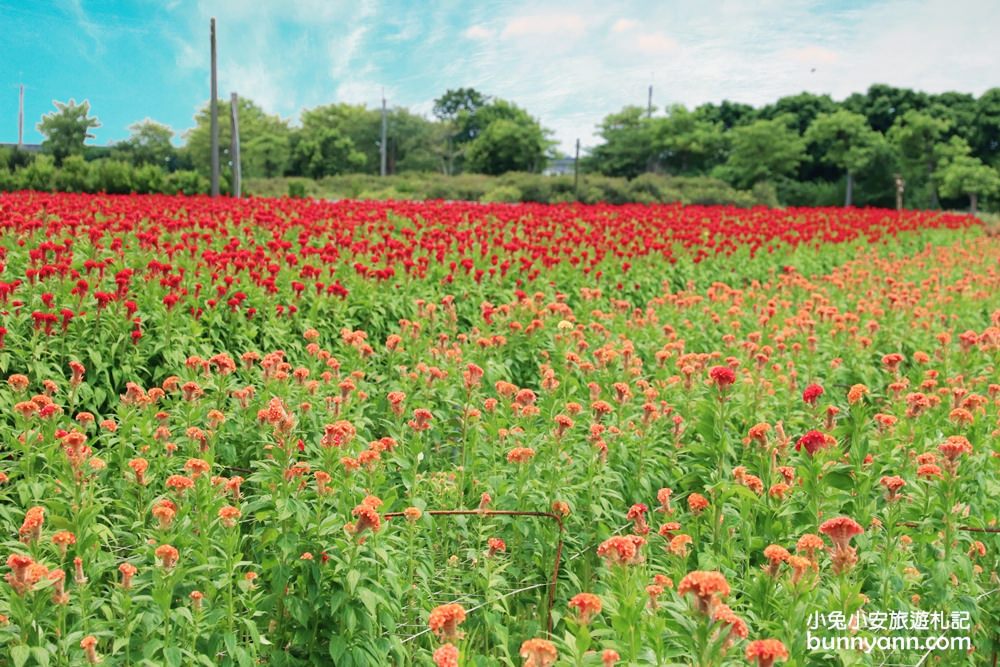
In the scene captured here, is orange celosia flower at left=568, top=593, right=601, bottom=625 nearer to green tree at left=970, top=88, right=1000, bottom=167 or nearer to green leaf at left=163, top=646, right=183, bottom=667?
green leaf at left=163, top=646, right=183, bottom=667

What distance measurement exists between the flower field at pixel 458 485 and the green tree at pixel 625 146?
51297mm

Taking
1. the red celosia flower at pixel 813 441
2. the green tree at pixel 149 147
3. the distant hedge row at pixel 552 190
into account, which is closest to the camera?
the red celosia flower at pixel 813 441

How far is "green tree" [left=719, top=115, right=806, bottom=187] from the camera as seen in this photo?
49.7 m

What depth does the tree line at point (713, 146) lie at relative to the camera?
155 ft

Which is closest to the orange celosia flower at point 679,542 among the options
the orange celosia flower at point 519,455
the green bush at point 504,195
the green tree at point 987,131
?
the orange celosia flower at point 519,455

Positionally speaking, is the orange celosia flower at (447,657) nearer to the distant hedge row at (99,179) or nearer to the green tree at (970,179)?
the distant hedge row at (99,179)

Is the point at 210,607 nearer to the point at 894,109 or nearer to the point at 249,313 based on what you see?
the point at 249,313

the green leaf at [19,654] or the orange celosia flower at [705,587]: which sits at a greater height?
the orange celosia flower at [705,587]

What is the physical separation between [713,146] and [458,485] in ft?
185

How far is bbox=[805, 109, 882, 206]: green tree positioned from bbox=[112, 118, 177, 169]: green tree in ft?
127

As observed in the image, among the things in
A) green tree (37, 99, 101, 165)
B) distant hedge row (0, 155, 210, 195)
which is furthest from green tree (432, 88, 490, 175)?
distant hedge row (0, 155, 210, 195)

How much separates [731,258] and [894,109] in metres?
50.4

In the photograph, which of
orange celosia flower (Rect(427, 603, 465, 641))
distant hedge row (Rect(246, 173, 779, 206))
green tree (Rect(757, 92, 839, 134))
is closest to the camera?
orange celosia flower (Rect(427, 603, 465, 641))

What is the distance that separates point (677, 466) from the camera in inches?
155
